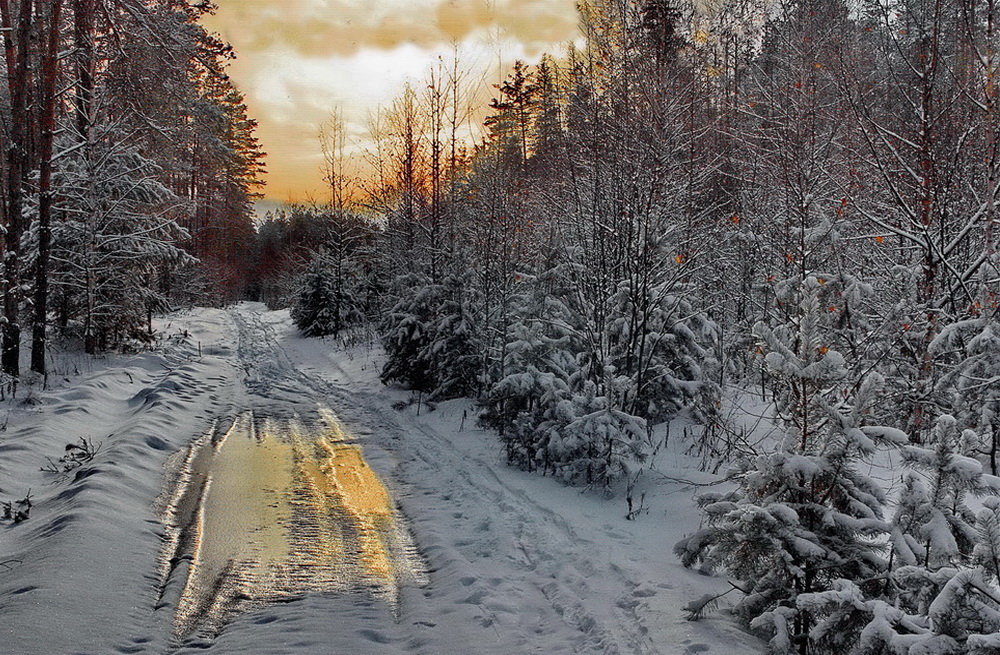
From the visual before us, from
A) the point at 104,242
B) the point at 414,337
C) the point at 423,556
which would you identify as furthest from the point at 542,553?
the point at 104,242

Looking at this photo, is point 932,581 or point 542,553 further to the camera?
point 542,553

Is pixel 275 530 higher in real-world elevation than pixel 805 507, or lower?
lower

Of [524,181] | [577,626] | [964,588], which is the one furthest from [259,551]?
[524,181]

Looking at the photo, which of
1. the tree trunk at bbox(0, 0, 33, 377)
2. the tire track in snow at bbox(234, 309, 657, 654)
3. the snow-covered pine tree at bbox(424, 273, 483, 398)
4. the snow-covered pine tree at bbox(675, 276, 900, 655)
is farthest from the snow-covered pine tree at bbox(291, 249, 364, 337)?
the snow-covered pine tree at bbox(675, 276, 900, 655)

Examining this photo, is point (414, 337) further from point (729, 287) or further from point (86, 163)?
point (86, 163)

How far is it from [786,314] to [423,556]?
11.8ft

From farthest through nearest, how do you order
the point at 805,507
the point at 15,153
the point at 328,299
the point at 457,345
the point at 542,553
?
the point at 328,299
the point at 457,345
the point at 15,153
the point at 542,553
the point at 805,507

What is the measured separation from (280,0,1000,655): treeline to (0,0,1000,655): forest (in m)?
0.03

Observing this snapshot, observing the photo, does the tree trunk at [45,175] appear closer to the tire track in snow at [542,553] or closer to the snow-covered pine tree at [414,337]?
the tire track in snow at [542,553]

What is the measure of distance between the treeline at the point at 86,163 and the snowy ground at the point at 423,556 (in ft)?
12.8

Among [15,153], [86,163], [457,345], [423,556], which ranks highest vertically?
[86,163]

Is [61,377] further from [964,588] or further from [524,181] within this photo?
[964,588]

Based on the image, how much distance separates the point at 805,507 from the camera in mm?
3859

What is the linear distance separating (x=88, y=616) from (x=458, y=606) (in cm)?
247
